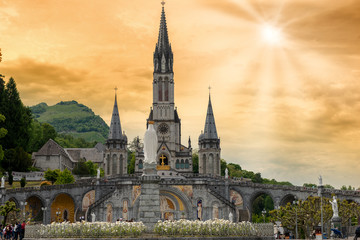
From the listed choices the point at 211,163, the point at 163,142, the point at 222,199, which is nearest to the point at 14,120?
the point at 163,142

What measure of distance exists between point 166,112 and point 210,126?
376 inches

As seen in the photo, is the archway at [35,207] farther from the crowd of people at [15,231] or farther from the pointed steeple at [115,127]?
the crowd of people at [15,231]

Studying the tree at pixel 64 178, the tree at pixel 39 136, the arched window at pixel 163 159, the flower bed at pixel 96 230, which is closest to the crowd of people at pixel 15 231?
the flower bed at pixel 96 230

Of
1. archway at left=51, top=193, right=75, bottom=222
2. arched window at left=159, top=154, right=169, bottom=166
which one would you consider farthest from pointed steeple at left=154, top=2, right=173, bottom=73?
archway at left=51, top=193, right=75, bottom=222

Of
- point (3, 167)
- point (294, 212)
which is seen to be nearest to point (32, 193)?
point (3, 167)

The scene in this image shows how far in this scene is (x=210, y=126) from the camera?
90.8m

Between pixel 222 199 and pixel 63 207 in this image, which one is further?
pixel 63 207

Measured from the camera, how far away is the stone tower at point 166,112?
94062mm

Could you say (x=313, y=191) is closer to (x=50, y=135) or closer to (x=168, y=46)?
(x=168, y=46)

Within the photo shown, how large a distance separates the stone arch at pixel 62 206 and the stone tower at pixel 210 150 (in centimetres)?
2592

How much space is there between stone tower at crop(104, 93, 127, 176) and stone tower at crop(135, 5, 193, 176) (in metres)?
6.55

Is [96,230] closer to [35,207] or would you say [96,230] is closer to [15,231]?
[15,231]

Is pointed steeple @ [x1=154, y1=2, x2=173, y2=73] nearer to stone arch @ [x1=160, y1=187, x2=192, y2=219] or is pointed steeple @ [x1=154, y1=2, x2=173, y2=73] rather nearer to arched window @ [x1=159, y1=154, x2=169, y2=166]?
arched window @ [x1=159, y1=154, x2=169, y2=166]

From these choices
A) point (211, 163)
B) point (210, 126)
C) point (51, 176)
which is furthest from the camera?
point (210, 126)
